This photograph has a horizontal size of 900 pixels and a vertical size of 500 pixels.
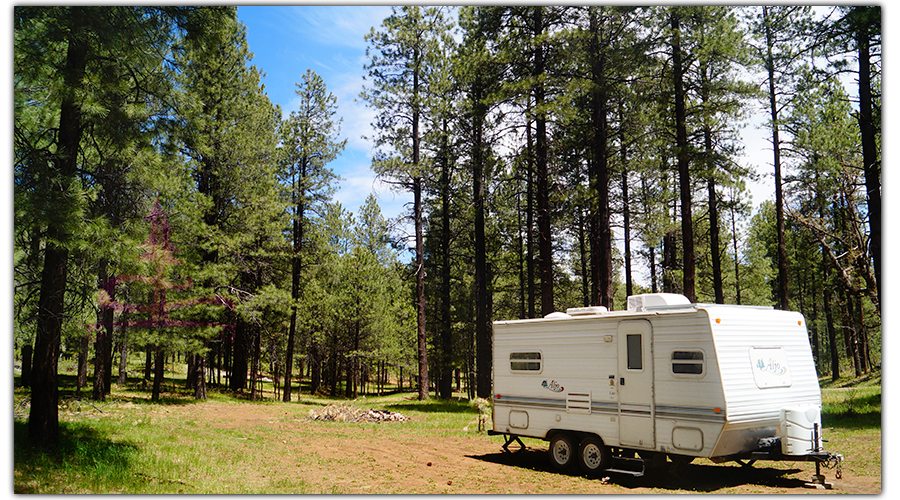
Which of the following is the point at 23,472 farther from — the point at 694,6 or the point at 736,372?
the point at 694,6

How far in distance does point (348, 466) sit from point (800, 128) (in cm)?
2222

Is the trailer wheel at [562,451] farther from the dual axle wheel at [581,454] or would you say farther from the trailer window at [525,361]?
the trailer window at [525,361]

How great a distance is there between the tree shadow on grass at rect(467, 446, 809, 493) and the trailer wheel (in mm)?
147

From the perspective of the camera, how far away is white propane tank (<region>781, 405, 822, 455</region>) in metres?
8.92

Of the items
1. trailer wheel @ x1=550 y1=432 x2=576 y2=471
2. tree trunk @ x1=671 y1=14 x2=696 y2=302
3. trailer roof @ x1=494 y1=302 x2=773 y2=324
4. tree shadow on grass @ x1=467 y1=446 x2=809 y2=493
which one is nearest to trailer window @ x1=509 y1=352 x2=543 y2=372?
trailer roof @ x1=494 y1=302 x2=773 y2=324

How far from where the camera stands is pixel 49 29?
347 inches

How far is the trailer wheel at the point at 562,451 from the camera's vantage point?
35.1 ft

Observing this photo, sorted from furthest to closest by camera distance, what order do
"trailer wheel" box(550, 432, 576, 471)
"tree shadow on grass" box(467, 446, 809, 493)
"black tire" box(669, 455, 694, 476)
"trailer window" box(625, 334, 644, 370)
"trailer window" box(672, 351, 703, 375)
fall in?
"trailer wheel" box(550, 432, 576, 471) → "black tire" box(669, 455, 694, 476) → "trailer window" box(625, 334, 644, 370) → "tree shadow on grass" box(467, 446, 809, 493) → "trailer window" box(672, 351, 703, 375)

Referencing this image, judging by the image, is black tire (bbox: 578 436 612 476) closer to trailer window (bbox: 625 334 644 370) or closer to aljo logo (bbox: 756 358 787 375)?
trailer window (bbox: 625 334 644 370)

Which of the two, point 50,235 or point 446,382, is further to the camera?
point 446,382

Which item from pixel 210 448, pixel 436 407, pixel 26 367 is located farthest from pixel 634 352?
pixel 26 367

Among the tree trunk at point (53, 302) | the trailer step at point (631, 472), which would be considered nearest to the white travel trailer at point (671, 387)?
the trailer step at point (631, 472)

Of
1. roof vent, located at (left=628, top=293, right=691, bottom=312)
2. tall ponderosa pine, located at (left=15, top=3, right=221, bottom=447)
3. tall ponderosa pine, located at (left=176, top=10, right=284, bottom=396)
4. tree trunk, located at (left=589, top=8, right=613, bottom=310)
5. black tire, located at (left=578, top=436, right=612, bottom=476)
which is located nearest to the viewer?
tall ponderosa pine, located at (left=15, top=3, right=221, bottom=447)

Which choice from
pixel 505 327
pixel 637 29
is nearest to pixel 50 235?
pixel 505 327
